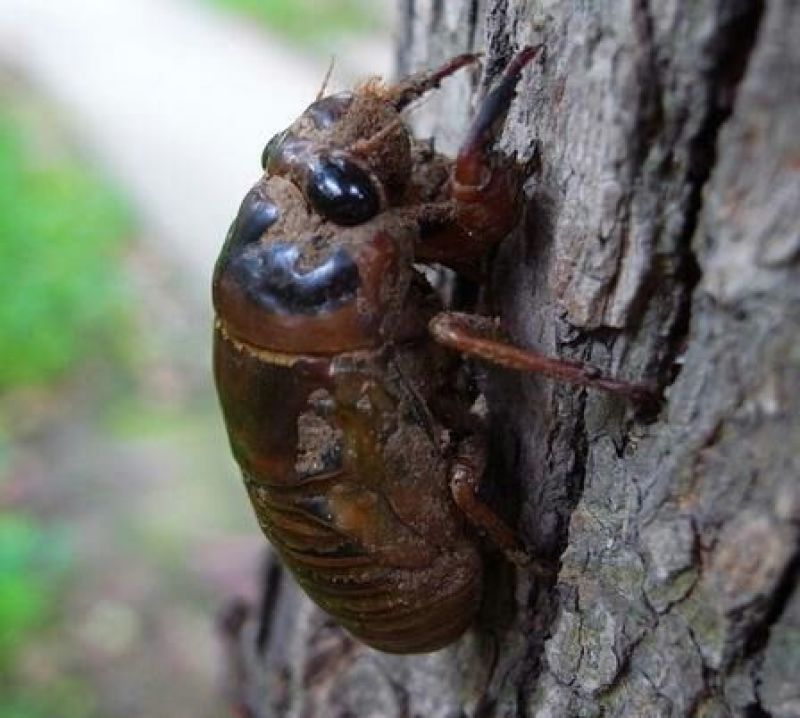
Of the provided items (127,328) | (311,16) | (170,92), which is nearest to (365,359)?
(127,328)

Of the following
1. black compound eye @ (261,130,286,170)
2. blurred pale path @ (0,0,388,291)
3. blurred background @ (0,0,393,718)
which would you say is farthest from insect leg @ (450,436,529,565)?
blurred pale path @ (0,0,388,291)

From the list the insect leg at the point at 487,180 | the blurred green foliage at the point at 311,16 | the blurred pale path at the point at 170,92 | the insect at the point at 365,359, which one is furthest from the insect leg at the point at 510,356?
the blurred green foliage at the point at 311,16

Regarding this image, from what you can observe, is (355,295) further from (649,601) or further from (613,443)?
(649,601)

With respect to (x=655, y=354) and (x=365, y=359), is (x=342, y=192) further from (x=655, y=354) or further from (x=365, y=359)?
(x=655, y=354)

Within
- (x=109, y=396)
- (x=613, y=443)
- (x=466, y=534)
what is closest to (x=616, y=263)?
(x=613, y=443)

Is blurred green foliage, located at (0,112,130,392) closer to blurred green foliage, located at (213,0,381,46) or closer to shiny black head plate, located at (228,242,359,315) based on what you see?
blurred green foliage, located at (213,0,381,46)
